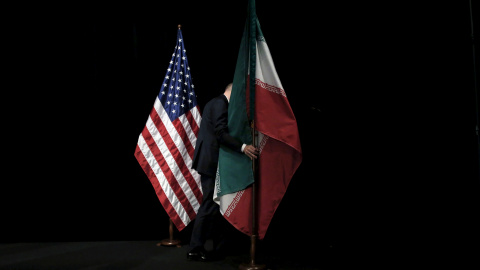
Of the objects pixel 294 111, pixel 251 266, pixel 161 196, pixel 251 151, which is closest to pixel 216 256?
pixel 251 266

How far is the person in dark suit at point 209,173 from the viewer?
263 cm

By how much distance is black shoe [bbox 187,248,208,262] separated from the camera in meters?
2.64

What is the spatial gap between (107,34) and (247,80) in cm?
181

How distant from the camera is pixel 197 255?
265 centimetres

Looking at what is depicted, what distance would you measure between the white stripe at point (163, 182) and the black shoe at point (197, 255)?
0.48 m

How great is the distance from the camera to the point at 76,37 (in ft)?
11.3

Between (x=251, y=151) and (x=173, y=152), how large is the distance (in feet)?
3.44

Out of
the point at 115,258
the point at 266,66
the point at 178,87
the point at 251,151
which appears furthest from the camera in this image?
the point at 178,87

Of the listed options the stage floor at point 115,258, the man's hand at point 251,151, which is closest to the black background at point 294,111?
the stage floor at point 115,258

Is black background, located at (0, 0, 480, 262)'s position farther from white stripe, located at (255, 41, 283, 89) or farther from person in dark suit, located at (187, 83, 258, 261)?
person in dark suit, located at (187, 83, 258, 261)

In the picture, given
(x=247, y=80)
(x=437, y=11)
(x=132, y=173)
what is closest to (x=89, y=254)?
(x=132, y=173)

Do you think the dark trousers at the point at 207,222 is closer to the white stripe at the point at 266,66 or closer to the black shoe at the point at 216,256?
the black shoe at the point at 216,256

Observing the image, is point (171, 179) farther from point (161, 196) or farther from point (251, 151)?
point (251, 151)

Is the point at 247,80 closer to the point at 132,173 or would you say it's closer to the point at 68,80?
the point at 132,173
